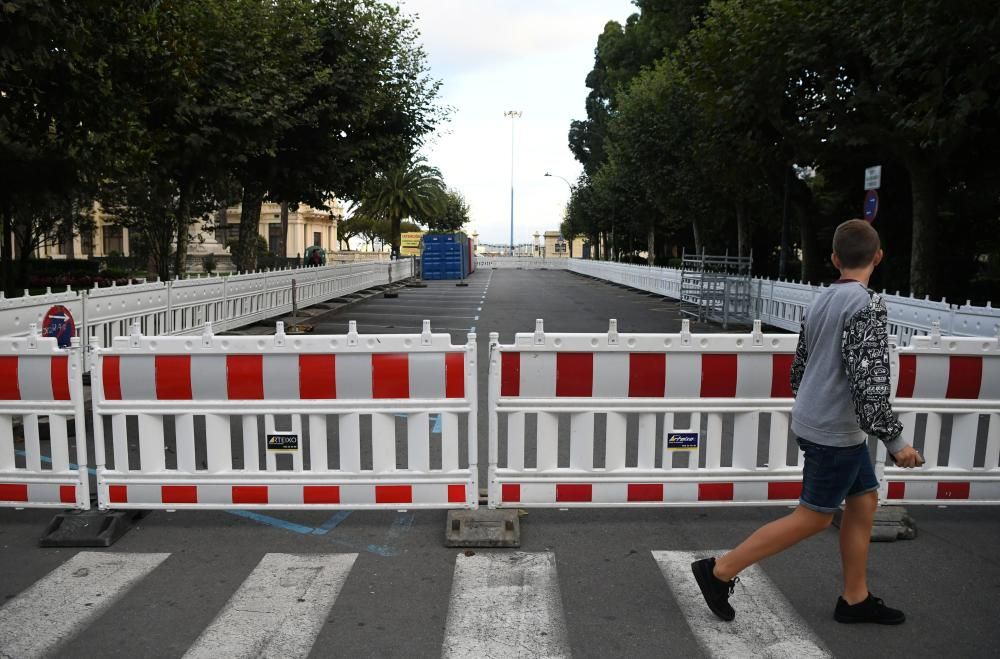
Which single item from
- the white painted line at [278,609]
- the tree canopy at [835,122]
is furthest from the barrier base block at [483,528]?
the tree canopy at [835,122]

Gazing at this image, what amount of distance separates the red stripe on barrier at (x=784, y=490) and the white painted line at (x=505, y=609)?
1582 millimetres

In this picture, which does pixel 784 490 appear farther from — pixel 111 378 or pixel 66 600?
pixel 111 378

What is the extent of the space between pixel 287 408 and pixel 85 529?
54.8 inches

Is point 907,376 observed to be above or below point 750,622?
above

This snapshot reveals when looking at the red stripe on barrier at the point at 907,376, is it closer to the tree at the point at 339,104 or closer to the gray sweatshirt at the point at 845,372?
the gray sweatshirt at the point at 845,372

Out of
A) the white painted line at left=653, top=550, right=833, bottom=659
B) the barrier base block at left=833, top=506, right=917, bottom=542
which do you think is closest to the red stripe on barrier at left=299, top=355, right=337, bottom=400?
the white painted line at left=653, top=550, right=833, bottom=659

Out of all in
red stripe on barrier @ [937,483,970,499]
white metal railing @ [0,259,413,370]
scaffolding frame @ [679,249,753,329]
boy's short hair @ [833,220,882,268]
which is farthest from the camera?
scaffolding frame @ [679,249,753,329]

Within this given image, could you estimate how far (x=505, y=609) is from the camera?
414 centimetres

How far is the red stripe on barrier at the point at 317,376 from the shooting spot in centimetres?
524

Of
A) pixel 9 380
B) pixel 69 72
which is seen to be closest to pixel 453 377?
pixel 9 380

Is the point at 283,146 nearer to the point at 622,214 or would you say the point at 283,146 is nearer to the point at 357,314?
the point at 357,314

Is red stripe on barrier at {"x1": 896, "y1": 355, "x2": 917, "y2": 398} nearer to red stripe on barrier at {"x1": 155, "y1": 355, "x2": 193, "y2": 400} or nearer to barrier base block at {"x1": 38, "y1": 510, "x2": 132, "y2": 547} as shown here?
red stripe on barrier at {"x1": 155, "y1": 355, "x2": 193, "y2": 400}

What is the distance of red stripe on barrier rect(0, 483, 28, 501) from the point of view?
5426mm

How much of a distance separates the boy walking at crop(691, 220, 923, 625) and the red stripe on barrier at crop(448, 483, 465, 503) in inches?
68.9
